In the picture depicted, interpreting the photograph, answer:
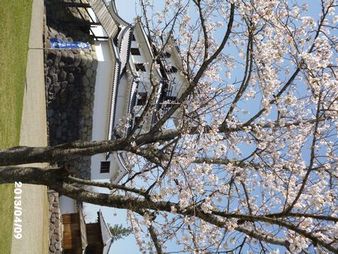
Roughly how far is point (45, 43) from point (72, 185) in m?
14.1

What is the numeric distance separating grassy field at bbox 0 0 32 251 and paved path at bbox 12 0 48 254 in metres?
1.53

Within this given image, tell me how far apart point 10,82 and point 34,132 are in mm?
5664

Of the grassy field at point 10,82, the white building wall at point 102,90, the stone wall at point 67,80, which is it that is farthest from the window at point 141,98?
the grassy field at point 10,82

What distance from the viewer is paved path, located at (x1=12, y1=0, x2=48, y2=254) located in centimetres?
1789

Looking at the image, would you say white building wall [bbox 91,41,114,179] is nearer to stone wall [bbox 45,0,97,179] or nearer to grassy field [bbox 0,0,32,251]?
stone wall [bbox 45,0,97,179]

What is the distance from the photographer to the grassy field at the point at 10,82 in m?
14.3

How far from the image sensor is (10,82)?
52.1 ft

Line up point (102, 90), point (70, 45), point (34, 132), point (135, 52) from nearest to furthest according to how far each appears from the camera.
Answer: point (70, 45) → point (34, 132) → point (102, 90) → point (135, 52)

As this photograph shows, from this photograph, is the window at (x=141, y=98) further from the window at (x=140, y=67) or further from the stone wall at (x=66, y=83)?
the stone wall at (x=66, y=83)

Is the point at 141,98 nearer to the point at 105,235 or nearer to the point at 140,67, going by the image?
the point at 140,67

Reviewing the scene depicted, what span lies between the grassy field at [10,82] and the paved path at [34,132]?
153 centimetres

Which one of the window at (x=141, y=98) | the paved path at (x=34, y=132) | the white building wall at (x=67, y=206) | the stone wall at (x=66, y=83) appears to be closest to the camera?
the paved path at (x=34, y=132)

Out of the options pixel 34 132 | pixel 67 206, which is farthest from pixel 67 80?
pixel 67 206

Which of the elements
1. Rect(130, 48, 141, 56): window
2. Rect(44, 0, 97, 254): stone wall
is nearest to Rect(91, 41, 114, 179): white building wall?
Rect(44, 0, 97, 254): stone wall
